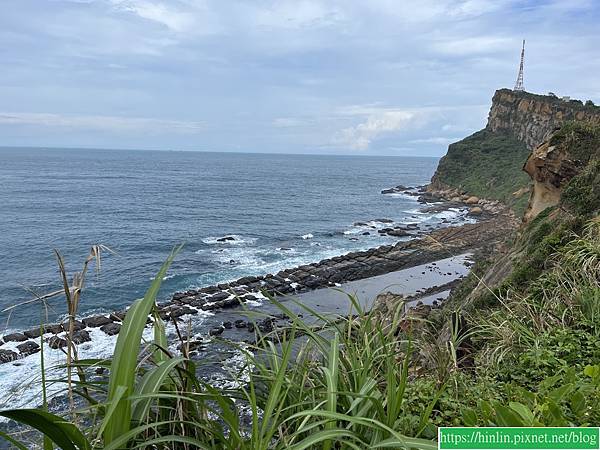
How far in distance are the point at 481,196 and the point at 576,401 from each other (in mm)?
57375

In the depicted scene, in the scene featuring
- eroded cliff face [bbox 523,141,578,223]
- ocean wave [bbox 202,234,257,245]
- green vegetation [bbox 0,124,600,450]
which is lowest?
ocean wave [bbox 202,234,257,245]

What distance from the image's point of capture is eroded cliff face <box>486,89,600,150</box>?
50412 millimetres

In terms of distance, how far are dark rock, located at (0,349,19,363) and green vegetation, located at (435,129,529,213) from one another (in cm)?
4543

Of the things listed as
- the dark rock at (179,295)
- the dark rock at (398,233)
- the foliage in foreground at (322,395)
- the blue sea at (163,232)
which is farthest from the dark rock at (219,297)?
the dark rock at (398,233)

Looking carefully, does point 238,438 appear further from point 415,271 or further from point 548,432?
point 415,271

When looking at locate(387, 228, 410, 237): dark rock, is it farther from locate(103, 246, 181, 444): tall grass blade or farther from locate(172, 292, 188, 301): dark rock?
locate(103, 246, 181, 444): tall grass blade

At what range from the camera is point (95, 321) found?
19266 millimetres

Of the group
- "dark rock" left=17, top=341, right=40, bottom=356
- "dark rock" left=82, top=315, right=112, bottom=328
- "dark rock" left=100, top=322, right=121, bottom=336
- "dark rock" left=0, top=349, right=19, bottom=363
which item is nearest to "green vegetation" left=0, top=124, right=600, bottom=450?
"dark rock" left=0, top=349, right=19, bottom=363

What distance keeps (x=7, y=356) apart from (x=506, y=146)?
65.1 meters

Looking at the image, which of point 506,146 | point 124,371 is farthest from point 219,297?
point 506,146

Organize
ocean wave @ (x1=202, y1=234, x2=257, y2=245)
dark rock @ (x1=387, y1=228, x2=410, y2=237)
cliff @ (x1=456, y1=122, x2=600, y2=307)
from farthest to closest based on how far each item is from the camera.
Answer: dark rock @ (x1=387, y1=228, x2=410, y2=237)
ocean wave @ (x1=202, y1=234, x2=257, y2=245)
cliff @ (x1=456, y1=122, x2=600, y2=307)

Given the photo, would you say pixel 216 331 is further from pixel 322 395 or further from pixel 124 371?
pixel 124 371

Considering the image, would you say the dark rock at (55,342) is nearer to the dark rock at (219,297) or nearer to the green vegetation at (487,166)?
the dark rock at (219,297)

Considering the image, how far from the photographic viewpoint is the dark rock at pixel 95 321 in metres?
19.1
